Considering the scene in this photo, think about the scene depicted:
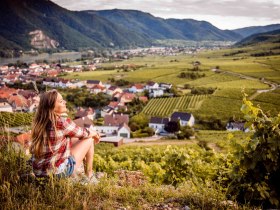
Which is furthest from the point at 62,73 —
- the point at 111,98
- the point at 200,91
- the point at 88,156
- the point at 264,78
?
the point at 88,156

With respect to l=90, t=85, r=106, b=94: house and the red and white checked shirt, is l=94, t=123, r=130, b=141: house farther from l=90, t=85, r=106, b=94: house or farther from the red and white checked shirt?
the red and white checked shirt

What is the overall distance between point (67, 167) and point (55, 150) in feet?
1.03

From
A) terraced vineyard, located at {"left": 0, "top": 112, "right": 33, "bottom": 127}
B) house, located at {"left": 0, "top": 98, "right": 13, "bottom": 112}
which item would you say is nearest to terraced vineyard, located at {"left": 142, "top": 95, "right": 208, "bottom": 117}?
house, located at {"left": 0, "top": 98, "right": 13, "bottom": 112}

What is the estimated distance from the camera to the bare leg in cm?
486

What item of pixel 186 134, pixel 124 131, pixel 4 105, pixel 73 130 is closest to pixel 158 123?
pixel 124 131

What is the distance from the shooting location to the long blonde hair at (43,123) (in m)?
4.50

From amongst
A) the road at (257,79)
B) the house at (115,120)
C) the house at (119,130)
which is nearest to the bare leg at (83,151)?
the house at (119,130)

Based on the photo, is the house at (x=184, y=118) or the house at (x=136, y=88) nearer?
the house at (x=184, y=118)

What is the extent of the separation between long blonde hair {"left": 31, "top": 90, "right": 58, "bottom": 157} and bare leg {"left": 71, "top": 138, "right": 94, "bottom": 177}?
1.64ft

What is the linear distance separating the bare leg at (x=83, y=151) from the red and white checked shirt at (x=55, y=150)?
14cm

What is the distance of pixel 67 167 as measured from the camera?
4621 millimetres

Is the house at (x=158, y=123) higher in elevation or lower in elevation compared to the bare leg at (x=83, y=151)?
lower

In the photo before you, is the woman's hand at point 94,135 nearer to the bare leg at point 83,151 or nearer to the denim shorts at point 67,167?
the bare leg at point 83,151

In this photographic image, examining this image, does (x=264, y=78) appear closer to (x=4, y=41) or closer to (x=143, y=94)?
(x=143, y=94)
